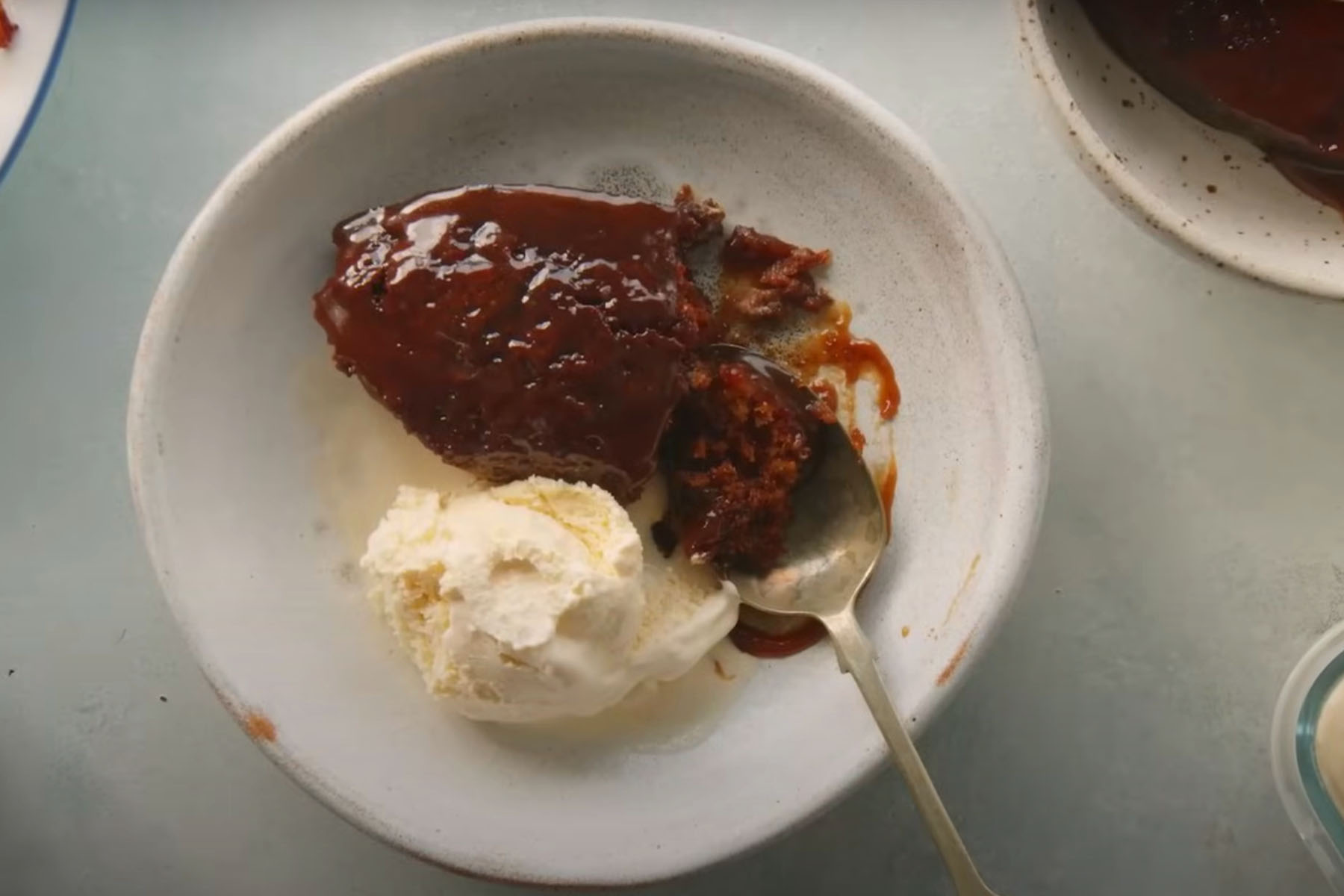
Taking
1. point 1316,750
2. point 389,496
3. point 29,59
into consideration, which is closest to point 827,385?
point 389,496

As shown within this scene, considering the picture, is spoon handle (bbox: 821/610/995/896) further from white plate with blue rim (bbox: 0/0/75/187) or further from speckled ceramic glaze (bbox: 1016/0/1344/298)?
white plate with blue rim (bbox: 0/0/75/187)

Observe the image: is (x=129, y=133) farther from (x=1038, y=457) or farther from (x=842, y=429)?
(x=1038, y=457)

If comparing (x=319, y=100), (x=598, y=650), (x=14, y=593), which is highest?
(x=319, y=100)

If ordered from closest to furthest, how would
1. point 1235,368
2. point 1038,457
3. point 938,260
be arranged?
point 1038,457 < point 938,260 < point 1235,368

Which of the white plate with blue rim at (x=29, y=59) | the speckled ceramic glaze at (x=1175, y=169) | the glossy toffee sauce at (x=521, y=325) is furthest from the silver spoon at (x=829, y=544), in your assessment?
the white plate with blue rim at (x=29, y=59)

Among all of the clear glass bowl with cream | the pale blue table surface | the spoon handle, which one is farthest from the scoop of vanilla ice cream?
the clear glass bowl with cream

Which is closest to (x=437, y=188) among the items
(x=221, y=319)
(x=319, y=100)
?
(x=319, y=100)

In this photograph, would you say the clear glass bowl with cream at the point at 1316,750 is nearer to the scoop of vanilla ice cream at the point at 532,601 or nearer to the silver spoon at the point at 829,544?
the silver spoon at the point at 829,544
